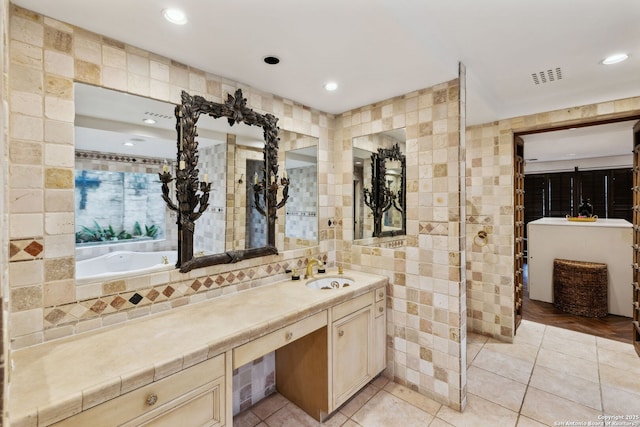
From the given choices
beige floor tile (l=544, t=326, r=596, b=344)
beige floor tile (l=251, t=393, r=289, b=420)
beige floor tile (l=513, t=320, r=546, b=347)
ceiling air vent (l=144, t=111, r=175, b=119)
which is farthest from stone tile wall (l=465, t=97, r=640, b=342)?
ceiling air vent (l=144, t=111, r=175, b=119)

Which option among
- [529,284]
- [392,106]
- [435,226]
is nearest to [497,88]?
[392,106]

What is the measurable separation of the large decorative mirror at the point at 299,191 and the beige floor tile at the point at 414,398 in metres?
1.33

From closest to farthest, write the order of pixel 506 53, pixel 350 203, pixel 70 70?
pixel 70 70
pixel 506 53
pixel 350 203

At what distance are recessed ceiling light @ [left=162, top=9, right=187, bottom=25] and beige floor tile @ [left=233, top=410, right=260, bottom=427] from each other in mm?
2415

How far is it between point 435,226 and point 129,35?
2195 millimetres

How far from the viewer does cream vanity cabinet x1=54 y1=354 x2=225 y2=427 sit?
101cm

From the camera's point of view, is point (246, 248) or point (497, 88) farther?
point (497, 88)

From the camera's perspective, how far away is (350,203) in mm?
2666

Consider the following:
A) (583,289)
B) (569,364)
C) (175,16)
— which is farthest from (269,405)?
(583,289)

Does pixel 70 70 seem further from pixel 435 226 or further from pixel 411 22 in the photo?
pixel 435 226

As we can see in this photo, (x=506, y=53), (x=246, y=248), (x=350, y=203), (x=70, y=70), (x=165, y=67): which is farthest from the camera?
(x=350, y=203)

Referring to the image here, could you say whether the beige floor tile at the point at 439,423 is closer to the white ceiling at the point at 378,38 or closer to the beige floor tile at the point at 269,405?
the beige floor tile at the point at 269,405

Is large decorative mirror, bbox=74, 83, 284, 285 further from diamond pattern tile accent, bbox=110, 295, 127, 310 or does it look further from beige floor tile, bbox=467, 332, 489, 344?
beige floor tile, bbox=467, 332, 489, 344

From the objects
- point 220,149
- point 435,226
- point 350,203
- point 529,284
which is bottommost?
point 529,284
